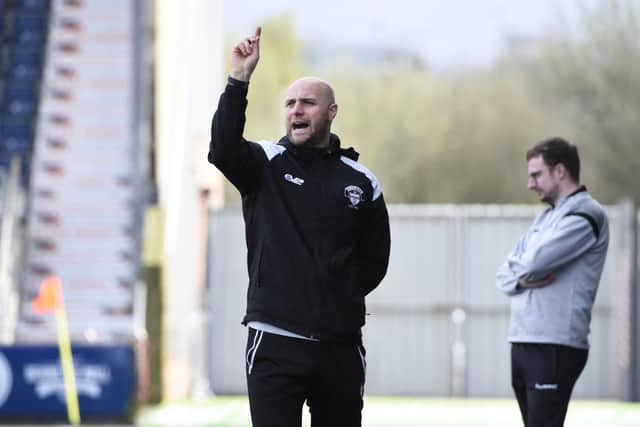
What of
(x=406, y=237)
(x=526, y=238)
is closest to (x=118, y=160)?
(x=406, y=237)

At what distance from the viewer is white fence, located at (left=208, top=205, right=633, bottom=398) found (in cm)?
1759

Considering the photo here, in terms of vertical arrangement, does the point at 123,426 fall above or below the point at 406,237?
below

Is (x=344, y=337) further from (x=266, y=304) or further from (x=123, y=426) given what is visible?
(x=123, y=426)

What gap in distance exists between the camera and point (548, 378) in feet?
22.4

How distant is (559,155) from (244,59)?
87.2 inches

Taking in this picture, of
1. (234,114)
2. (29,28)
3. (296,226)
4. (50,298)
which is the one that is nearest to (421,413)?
(50,298)

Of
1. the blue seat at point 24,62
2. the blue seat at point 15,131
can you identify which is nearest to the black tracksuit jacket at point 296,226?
the blue seat at point 15,131

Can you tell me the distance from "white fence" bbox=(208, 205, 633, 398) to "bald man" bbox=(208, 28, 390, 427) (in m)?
12.0

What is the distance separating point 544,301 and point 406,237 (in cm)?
1097

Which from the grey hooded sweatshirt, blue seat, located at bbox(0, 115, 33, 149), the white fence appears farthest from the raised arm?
blue seat, located at bbox(0, 115, 33, 149)

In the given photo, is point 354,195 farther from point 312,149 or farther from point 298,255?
point 298,255

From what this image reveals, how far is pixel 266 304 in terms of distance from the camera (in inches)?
217

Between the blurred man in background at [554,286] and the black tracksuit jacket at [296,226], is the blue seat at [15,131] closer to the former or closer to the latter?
the blurred man in background at [554,286]

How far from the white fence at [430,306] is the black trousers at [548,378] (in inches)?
415
